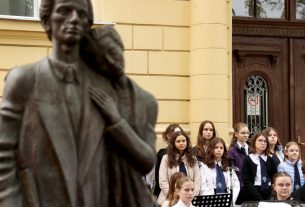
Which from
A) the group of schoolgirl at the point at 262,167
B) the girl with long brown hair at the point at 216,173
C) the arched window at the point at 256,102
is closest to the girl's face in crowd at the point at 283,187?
the group of schoolgirl at the point at 262,167

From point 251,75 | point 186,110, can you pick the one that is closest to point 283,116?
point 251,75

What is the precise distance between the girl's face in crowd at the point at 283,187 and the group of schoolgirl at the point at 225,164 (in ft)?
1.82

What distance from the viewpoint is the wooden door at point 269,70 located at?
12648 millimetres

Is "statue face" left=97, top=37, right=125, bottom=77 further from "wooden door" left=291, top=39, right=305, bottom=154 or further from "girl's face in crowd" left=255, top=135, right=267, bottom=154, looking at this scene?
"wooden door" left=291, top=39, right=305, bottom=154

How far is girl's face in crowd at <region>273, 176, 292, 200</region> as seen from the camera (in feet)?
27.6

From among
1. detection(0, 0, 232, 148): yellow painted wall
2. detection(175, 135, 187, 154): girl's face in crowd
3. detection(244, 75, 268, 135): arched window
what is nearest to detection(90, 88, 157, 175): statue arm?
detection(175, 135, 187, 154): girl's face in crowd

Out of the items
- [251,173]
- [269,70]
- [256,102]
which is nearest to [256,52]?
[269,70]

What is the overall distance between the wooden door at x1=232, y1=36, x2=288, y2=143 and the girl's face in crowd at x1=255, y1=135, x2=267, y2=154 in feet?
10.5

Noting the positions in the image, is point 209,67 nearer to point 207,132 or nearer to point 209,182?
point 207,132

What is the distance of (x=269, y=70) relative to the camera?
42.1 feet

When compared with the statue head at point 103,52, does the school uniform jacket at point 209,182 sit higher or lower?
lower

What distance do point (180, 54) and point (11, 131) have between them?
26.9 ft

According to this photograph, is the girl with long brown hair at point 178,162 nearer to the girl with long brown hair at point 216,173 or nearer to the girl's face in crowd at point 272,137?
the girl with long brown hair at point 216,173

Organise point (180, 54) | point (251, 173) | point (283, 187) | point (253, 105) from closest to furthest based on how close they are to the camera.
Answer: point (283, 187) → point (251, 173) → point (180, 54) → point (253, 105)
